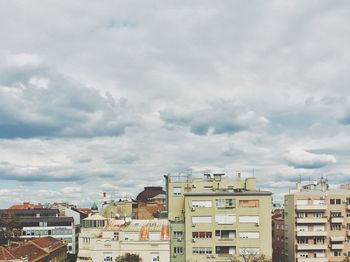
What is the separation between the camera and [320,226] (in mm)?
95562

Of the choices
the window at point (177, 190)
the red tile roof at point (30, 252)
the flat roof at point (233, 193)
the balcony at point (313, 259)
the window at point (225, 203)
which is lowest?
the balcony at point (313, 259)

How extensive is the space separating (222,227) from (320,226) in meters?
23.2

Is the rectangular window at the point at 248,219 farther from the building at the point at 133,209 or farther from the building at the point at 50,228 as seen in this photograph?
the building at the point at 50,228

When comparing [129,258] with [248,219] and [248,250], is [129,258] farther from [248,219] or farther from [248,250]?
[248,219]

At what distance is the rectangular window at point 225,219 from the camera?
8176 cm

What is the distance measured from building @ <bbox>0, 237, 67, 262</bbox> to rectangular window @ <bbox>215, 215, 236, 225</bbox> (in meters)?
32.2

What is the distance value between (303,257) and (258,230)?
18606 millimetres

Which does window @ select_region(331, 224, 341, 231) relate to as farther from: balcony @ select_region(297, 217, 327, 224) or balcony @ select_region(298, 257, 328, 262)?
balcony @ select_region(298, 257, 328, 262)

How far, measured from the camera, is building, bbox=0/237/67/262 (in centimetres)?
8800

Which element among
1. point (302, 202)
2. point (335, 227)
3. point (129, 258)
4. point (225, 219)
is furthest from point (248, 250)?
point (335, 227)

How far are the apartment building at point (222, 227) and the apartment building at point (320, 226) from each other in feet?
55.4

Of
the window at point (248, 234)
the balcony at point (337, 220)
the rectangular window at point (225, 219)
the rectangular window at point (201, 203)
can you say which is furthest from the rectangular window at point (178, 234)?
the balcony at point (337, 220)

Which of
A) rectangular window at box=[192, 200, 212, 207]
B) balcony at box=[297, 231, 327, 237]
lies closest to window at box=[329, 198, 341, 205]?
balcony at box=[297, 231, 327, 237]

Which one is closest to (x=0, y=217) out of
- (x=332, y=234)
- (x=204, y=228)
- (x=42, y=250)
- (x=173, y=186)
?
(x=42, y=250)
